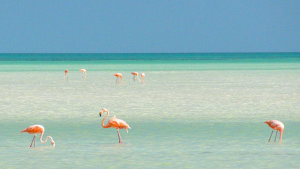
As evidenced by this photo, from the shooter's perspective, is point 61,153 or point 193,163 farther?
point 61,153

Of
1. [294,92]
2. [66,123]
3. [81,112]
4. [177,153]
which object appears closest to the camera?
[177,153]

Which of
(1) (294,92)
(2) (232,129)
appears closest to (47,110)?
(2) (232,129)

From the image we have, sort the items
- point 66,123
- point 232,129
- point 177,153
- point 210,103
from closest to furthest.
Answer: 1. point 177,153
2. point 232,129
3. point 66,123
4. point 210,103

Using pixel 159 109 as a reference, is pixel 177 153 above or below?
below

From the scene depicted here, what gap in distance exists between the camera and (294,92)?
25.8 m

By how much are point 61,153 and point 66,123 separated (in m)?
4.27

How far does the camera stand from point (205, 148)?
1173cm

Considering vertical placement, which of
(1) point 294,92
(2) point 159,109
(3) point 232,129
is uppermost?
(1) point 294,92

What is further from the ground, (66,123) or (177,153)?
(66,123)

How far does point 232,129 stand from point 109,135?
99.4 inches

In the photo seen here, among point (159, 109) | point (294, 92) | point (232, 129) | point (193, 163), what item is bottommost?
point (193, 163)

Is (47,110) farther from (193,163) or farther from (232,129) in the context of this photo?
(193,163)

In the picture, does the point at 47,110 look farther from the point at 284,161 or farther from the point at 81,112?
the point at 284,161

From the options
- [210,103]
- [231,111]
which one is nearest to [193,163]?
[231,111]
